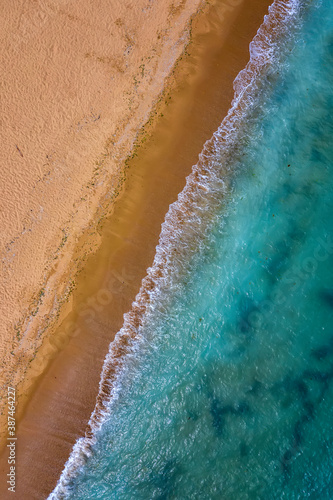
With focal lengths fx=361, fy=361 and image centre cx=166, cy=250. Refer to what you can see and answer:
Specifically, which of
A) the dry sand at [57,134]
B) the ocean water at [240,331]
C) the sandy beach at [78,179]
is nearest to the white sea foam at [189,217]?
the ocean water at [240,331]

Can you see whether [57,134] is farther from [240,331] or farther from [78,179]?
[240,331]

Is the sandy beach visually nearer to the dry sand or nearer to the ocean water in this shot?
the dry sand

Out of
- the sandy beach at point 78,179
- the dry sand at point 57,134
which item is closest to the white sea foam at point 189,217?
the sandy beach at point 78,179

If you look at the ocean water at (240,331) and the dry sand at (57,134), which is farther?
the dry sand at (57,134)

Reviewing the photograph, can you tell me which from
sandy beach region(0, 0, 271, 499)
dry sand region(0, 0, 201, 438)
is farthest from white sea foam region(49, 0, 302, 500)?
dry sand region(0, 0, 201, 438)

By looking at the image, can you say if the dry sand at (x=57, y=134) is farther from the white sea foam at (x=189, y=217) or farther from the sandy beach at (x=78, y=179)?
the white sea foam at (x=189, y=217)

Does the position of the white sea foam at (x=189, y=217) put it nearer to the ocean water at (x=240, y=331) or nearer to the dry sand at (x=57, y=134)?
the ocean water at (x=240, y=331)
